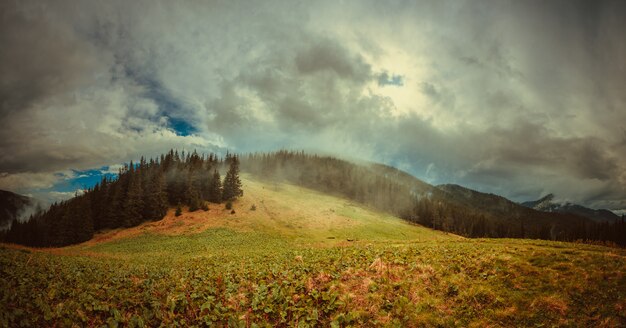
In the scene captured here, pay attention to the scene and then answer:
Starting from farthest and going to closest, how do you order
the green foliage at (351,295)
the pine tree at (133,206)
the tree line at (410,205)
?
the tree line at (410,205)
the pine tree at (133,206)
the green foliage at (351,295)

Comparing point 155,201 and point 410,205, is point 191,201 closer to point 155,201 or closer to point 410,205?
point 155,201

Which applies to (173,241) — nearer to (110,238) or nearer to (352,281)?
(110,238)

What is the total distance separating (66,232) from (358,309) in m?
87.2

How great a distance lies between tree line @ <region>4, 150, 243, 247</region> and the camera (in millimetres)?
71312

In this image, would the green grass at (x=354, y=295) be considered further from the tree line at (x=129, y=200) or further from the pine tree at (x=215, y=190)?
the pine tree at (x=215, y=190)

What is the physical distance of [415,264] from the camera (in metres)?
16.3

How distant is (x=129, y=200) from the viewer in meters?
78.2

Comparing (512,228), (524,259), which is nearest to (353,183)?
(512,228)

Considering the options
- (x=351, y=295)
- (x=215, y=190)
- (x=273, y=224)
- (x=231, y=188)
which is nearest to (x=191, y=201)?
(x=215, y=190)

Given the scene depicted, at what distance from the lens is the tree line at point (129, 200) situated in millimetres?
71312

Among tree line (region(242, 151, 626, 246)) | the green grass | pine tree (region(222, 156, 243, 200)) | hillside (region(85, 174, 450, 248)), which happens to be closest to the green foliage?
the green grass

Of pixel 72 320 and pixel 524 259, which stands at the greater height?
pixel 524 259

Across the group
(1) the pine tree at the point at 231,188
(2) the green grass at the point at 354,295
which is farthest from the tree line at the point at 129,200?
(2) the green grass at the point at 354,295

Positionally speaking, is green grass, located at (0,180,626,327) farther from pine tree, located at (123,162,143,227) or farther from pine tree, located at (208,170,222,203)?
pine tree, located at (208,170,222,203)
